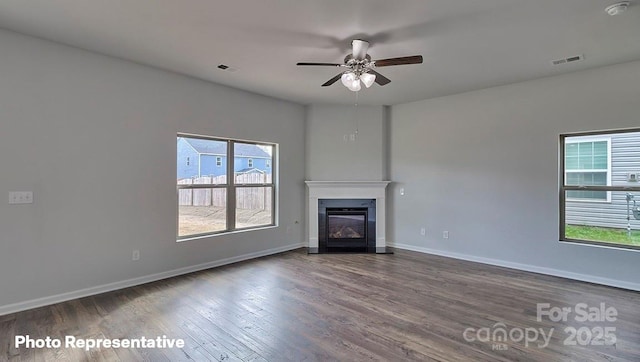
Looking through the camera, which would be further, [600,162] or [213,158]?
[213,158]

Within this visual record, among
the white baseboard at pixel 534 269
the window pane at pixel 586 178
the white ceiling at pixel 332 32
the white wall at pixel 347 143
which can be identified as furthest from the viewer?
the white wall at pixel 347 143

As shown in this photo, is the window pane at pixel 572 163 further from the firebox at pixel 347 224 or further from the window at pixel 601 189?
the firebox at pixel 347 224

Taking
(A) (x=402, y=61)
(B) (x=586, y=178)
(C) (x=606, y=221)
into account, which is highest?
(A) (x=402, y=61)

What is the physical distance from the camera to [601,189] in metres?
3.99

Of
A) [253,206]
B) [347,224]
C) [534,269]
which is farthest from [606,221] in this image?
[253,206]

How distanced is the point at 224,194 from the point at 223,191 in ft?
0.17

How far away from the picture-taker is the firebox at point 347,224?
226 inches

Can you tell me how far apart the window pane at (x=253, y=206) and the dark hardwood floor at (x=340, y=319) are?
1.13 metres

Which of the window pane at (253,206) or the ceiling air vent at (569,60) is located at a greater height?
the ceiling air vent at (569,60)

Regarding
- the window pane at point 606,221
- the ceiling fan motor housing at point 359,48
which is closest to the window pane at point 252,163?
the ceiling fan motor housing at point 359,48

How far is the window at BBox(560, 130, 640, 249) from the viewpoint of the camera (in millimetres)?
3811

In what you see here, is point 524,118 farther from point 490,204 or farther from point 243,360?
point 243,360

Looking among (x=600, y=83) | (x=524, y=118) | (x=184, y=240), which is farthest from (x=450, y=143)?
(x=184, y=240)

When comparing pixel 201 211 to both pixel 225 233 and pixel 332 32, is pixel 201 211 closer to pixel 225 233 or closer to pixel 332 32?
pixel 225 233
